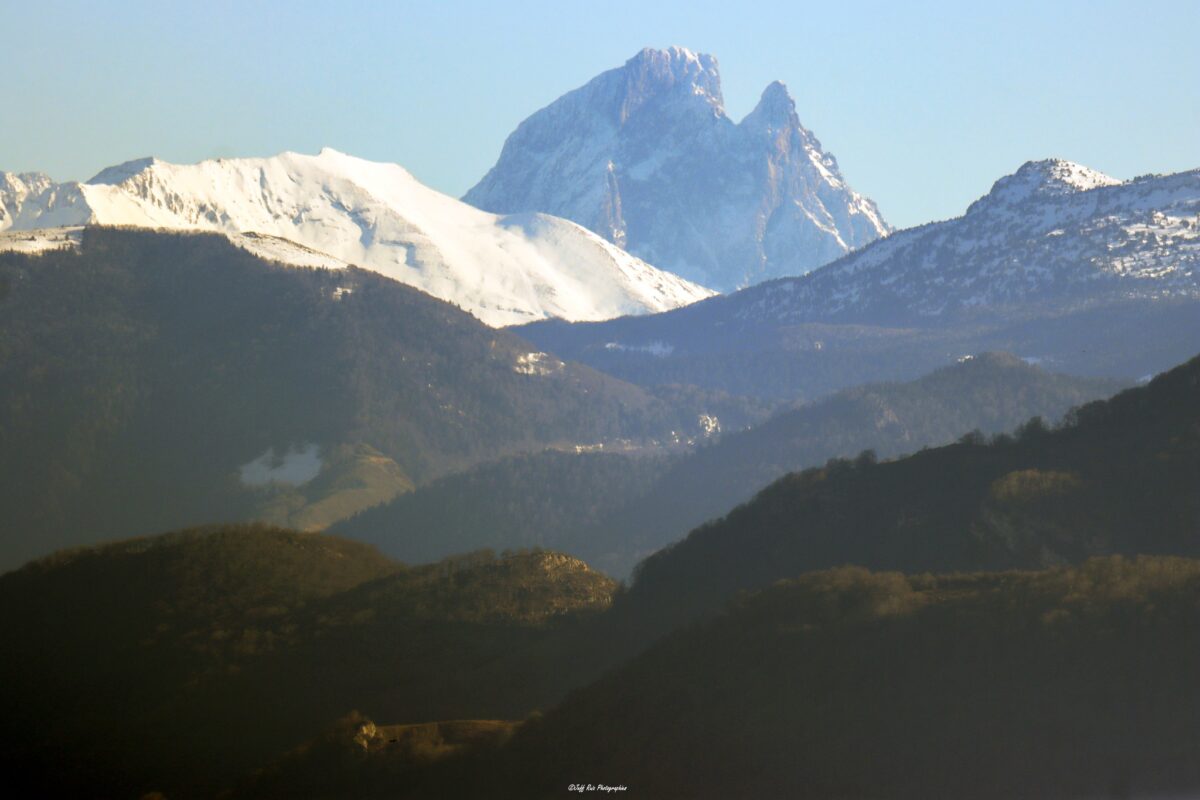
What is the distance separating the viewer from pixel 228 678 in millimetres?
178375

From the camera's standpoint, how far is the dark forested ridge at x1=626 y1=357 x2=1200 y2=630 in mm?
171875

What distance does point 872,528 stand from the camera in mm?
188875

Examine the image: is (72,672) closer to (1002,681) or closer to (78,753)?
(78,753)

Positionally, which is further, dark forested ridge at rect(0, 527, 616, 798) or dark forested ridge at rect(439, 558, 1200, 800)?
dark forested ridge at rect(0, 527, 616, 798)

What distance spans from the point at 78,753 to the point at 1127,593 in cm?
9000

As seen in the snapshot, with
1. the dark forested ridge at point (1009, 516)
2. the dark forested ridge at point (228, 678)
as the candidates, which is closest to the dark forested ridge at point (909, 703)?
the dark forested ridge at point (1009, 516)

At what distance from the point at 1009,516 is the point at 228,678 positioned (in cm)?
7241

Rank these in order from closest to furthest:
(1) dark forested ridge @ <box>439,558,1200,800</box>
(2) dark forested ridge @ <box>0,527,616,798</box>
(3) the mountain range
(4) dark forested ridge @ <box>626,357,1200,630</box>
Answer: (1) dark forested ridge @ <box>439,558,1200,800</box>
(3) the mountain range
(2) dark forested ridge @ <box>0,527,616,798</box>
(4) dark forested ridge @ <box>626,357,1200,630</box>

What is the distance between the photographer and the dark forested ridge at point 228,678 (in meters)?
164

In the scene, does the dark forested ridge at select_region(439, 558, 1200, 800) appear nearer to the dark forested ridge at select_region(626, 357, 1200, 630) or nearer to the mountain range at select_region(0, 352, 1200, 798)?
the mountain range at select_region(0, 352, 1200, 798)

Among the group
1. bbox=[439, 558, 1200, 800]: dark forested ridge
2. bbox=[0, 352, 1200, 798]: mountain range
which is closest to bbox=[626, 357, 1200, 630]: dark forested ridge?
bbox=[0, 352, 1200, 798]: mountain range

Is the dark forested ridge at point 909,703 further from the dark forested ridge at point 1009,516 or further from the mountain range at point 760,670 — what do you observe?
the dark forested ridge at point 1009,516

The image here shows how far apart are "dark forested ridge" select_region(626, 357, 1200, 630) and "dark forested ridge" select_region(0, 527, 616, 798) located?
1705 cm

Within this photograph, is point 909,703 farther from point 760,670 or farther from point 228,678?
point 228,678
